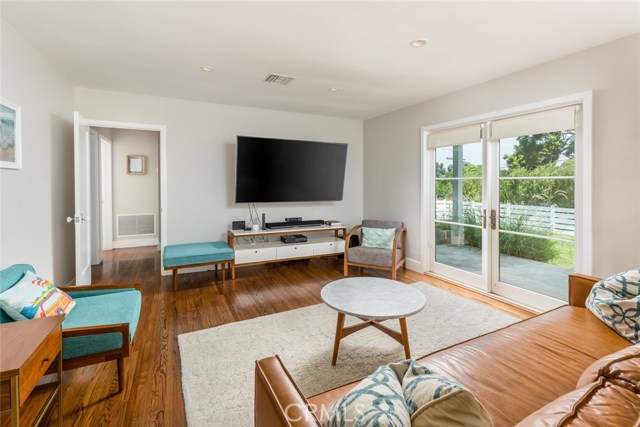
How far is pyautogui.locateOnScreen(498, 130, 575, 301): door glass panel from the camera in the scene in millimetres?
2871

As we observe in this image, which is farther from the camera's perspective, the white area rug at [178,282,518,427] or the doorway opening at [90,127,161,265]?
the doorway opening at [90,127,161,265]

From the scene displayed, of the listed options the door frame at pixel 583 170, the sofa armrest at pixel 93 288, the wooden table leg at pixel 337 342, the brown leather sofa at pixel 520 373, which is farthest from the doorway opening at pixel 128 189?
the door frame at pixel 583 170

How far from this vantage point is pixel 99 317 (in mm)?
1905

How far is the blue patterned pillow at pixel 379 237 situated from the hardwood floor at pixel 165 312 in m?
0.43

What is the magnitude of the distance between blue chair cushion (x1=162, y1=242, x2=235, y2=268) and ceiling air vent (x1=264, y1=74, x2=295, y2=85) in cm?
209

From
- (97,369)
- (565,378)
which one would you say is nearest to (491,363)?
(565,378)

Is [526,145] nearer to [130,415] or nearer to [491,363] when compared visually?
[491,363]

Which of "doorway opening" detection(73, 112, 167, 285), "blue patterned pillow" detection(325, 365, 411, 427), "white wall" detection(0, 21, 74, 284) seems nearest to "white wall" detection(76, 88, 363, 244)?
"white wall" detection(0, 21, 74, 284)

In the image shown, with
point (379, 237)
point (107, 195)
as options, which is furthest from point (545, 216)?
point (107, 195)

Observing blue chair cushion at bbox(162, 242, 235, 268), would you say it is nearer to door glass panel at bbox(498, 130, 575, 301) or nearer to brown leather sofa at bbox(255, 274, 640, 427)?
brown leather sofa at bbox(255, 274, 640, 427)

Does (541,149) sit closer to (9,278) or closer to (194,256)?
(194,256)

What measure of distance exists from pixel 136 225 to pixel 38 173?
3594 mm

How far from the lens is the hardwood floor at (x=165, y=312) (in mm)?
1704

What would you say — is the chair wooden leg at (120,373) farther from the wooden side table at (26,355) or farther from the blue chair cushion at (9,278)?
the blue chair cushion at (9,278)
